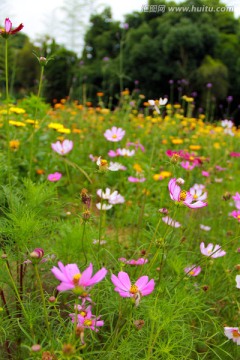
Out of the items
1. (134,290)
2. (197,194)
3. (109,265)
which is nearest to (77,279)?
(134,290)

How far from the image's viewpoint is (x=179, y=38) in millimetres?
10430

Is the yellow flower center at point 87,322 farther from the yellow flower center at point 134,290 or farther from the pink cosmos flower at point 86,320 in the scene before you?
the yellow flower center at point 134,290

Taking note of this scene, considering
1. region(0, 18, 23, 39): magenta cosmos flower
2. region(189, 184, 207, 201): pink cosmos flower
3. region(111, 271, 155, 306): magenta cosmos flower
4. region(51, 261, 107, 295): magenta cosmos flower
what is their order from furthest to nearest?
1. region(189, 184, 207, 201): pink cosmos flower
2. region(0, 18, 23, 39): magenta cosmos flower
3. region(111, 271, 155, 306): magenta cosmos flower
4. region(51, 261, 107, 295): magenta cosmos flower

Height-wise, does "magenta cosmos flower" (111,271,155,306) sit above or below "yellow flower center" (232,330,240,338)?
above

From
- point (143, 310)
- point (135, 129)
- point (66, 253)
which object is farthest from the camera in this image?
point (135, 129)

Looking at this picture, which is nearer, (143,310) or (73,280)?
(73,280)

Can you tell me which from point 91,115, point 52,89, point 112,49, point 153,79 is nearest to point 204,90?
point 153,79

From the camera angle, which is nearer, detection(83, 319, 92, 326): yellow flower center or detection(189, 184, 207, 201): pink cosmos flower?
detection(83, 319, 92, 326): yellow flower center

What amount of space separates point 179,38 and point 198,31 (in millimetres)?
586

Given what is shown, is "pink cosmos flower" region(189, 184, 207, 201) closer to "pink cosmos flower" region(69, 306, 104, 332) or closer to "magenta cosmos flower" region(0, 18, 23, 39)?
"pink cosmos flower" region(69, 306, 104, 332)

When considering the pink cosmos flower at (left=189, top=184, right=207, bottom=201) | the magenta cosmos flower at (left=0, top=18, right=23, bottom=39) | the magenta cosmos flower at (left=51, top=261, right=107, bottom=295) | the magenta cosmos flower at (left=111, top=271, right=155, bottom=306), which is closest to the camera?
the magenta cosmos flower at (left=51, top=261, right=107, bottom=295)

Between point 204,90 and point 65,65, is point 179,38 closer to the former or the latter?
point 204,90

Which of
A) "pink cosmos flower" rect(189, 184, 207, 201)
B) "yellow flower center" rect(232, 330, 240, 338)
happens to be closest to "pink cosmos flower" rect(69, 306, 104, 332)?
"yellow flower center" rect(232, 330, 240, 338)

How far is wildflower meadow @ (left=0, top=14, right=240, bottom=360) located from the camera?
2.50 feet
